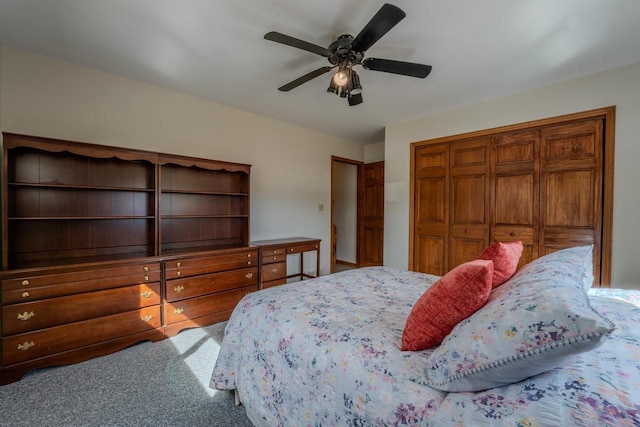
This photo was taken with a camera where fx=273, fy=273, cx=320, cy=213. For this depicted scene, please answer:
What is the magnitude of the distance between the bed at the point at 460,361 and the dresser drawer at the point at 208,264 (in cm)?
131

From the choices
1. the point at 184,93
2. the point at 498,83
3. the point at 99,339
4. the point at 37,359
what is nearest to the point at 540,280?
the point at 498,83

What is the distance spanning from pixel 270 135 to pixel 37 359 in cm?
322

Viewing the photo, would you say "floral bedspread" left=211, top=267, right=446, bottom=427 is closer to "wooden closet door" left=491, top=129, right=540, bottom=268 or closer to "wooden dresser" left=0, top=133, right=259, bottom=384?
"wooden dresser" left=0, top=133, right=259, bottom=384

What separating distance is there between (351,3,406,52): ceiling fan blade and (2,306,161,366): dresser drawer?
8.85ft

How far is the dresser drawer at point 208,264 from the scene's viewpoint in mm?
2572

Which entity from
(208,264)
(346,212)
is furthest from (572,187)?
(208,264)

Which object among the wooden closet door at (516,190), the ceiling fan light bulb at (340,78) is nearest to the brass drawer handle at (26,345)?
the ceiling fan light bulb at (340,78)

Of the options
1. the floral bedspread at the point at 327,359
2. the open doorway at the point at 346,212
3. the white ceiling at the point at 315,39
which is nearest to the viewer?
the floral bedspread at the point at 327,359

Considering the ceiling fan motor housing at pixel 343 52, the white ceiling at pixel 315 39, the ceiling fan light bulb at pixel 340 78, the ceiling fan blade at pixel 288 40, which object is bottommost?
the ceiling fan light bulb at pixel 340 78

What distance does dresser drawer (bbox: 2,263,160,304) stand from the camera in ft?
6.22

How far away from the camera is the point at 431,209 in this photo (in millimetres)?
3787

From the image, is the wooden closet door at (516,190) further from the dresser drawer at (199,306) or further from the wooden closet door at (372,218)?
the dresser drawer at (199,306)

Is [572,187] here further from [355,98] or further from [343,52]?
[343,52]

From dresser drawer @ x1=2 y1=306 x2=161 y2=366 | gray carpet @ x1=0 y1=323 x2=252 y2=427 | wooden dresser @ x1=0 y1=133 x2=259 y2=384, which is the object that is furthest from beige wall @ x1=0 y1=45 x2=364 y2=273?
gray carpet @ x1=0 y1=323 x2=252 y2=427
